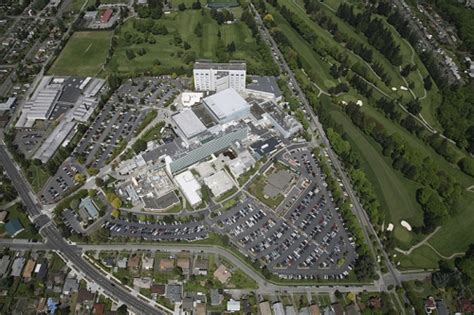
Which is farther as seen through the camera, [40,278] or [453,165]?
[453,165]

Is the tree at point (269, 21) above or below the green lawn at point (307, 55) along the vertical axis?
above

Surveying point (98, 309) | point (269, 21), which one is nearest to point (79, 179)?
point (98, 309)

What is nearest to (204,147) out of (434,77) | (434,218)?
(434,218)

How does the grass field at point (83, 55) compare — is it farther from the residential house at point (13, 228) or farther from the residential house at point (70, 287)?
the residential house at point (70, 287)

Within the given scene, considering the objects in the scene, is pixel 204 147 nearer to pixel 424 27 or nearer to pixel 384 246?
pixel 384 246

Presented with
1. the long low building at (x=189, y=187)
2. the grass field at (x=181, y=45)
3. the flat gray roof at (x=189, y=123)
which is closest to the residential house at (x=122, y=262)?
the long low building at (x=189, y=187)

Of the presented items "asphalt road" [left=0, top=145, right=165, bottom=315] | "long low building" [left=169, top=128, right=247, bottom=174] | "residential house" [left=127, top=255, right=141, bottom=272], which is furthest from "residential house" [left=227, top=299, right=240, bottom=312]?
"long low building" [left=169, top=128, right=247, bottom=174]

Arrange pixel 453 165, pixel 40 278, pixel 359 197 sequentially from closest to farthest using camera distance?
pixel 40 278
pixel 359 197
pixel 453 165
